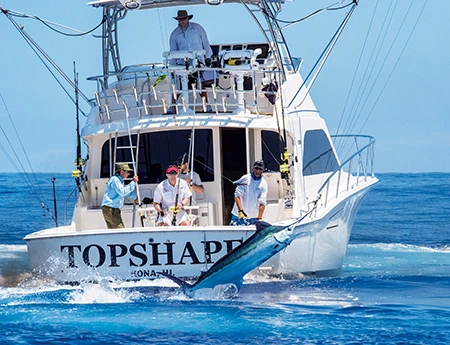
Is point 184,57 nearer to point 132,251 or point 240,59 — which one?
point 240,59

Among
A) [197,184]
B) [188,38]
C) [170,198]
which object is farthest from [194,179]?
[188,38]

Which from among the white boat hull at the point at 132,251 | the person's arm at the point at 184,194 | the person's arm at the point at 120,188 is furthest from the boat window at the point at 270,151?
the person's arm at the point at 120,188

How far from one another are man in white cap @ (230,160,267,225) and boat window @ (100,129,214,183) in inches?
50.7

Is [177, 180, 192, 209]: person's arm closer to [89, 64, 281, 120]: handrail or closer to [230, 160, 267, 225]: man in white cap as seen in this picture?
[230, 160, 267, 225]: man in white cap

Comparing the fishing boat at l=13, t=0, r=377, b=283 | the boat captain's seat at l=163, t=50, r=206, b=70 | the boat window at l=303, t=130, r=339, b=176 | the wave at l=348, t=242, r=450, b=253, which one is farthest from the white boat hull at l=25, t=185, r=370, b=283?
the wave at l=348, t=242, r=450, b=253

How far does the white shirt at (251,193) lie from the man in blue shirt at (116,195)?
4.90 ft

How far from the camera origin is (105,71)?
16234 mm

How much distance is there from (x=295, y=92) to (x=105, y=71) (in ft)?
12.0

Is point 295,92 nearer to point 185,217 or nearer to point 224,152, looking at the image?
point 224,152

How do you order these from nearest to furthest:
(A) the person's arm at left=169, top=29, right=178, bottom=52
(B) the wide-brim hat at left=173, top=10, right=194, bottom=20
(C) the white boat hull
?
(C) the white boat hull
(B) the wide-brim hat at left=173, top=10, right=194, bottom=20
(A) the person's arm at left=169, top=29, right=178, bottom=52

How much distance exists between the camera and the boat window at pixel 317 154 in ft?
46.5

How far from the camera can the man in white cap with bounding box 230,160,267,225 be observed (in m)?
12.9

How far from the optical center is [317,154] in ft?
48.1

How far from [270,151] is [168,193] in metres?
2.12
